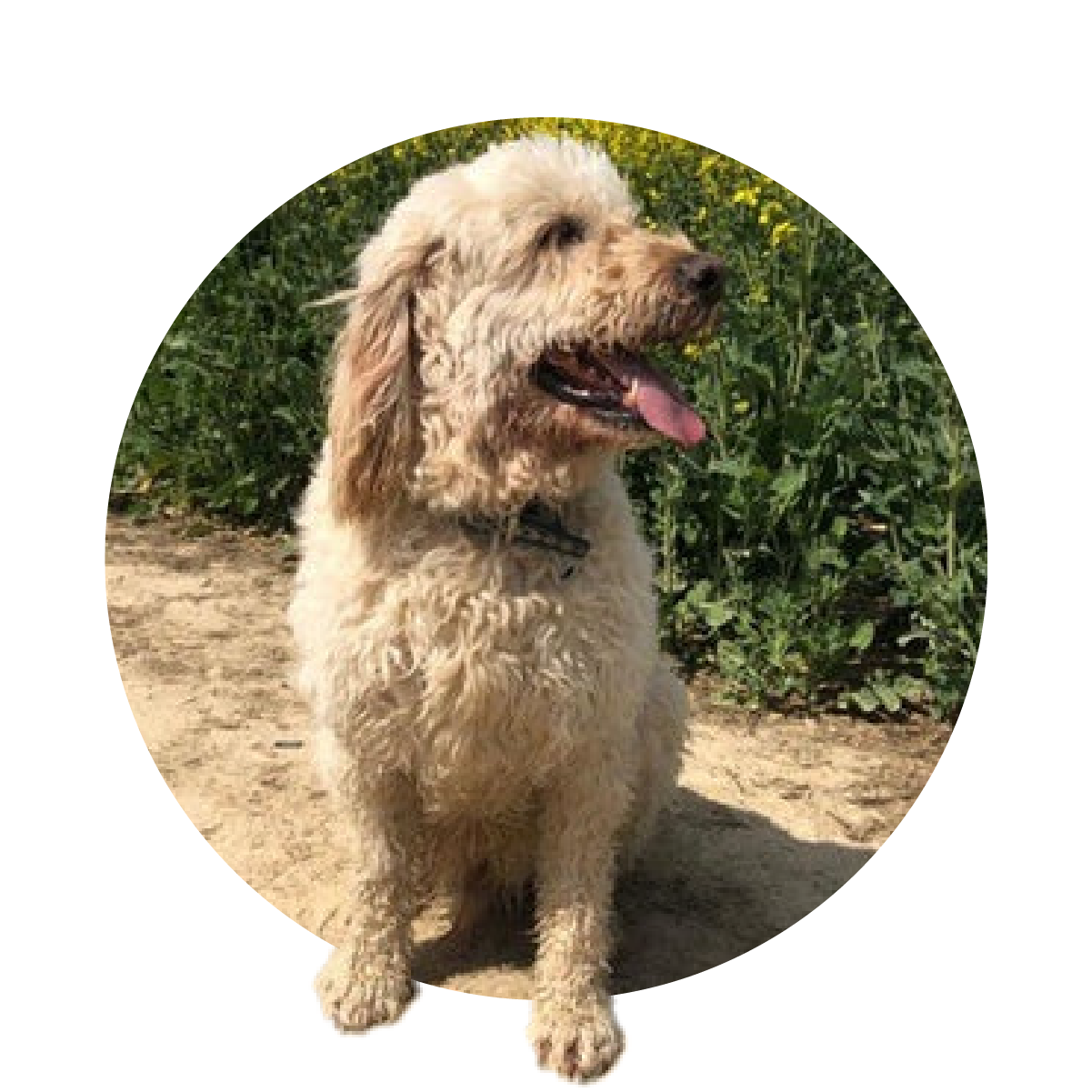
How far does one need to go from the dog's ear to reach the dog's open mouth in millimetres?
313

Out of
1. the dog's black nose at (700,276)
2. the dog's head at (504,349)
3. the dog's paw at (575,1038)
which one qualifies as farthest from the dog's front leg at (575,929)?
the dog's black nose at (700,276)

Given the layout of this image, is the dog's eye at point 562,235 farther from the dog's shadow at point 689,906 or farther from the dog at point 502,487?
the dog's shadow at point 689,906

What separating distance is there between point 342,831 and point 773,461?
6.06ft

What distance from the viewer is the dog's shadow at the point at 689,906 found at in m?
3.80

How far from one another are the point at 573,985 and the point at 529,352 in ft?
5.12

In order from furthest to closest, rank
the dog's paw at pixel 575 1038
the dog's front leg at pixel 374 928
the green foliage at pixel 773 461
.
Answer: the green foliage at pixel 773 461 → the dog's front leg at pixel 374 928 → the dog's paw at pixel 575 1038

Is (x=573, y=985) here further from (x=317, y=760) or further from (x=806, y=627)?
(x=806, y=627)

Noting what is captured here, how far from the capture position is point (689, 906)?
13.3 feet

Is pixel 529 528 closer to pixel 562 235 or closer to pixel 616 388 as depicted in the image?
pixel 616 388

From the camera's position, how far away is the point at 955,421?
168 inches

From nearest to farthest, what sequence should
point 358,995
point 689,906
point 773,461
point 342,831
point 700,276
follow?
point 700,276 < point 358,995 < point 342,831 < point 689,906 < point 773,461

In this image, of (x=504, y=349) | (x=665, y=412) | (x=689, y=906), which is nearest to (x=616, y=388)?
(x=665, y=412)

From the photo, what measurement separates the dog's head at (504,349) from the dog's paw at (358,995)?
120 centimetres

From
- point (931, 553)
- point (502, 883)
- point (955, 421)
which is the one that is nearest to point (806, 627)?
point (931, 553)
